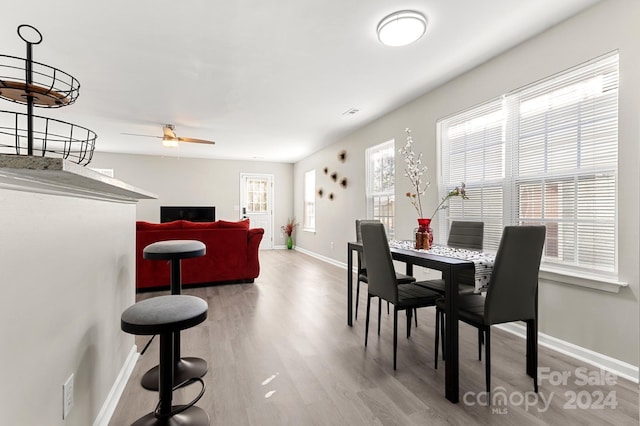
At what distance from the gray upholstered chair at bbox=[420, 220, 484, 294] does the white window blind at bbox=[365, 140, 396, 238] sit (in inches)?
66.5

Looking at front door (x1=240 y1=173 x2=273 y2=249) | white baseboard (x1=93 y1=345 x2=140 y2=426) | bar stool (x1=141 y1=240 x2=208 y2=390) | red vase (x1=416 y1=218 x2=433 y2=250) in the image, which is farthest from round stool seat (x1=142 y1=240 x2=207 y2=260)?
front door (x1=240 y1=173 x2=273 y2=249)

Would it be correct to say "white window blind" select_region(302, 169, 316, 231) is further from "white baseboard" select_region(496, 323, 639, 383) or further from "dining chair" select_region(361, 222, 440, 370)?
"white baseboard" select_region(496, 323, 639, 383)

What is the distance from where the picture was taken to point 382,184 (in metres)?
4.98

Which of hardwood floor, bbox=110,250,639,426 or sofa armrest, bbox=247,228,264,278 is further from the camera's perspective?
sofa armrest, bbox=247,228,264,278

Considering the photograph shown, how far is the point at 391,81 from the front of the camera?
11.6 ft

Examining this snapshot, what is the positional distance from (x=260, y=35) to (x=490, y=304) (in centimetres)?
262

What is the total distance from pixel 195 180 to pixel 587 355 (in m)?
8.20

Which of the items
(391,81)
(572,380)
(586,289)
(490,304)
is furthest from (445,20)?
(572,380)

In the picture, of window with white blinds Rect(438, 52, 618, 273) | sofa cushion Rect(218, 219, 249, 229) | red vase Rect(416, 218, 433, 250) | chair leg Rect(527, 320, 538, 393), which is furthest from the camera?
sofa cushion Rect(218, 219, 249, 229)

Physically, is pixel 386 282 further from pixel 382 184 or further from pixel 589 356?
pixel 382 184

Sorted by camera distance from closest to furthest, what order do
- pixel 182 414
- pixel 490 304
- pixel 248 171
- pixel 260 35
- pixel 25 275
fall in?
1. pixel 25 275
2. pixel 182 414
3. pixel 490 304
4. pixel 260 35
5. pixel 248 171

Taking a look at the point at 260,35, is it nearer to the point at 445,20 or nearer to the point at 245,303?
the point at 445,20

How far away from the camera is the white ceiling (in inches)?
90.4

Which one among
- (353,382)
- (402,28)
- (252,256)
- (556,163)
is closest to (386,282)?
(353,382)
